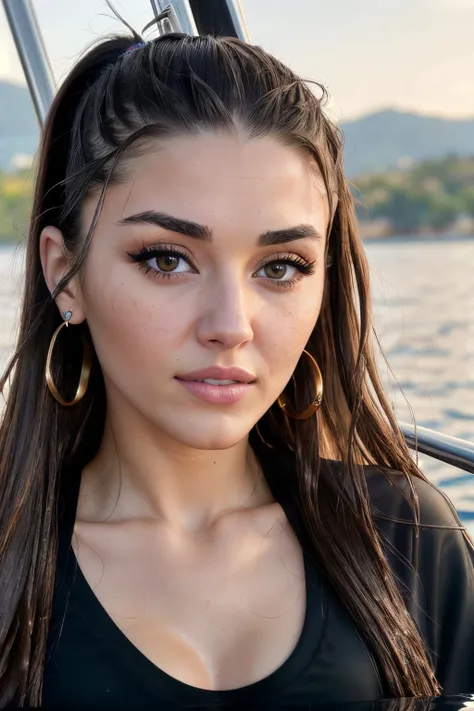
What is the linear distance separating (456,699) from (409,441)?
0.59 metres

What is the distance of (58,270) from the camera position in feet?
5.42

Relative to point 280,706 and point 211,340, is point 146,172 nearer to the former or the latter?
point 211,340

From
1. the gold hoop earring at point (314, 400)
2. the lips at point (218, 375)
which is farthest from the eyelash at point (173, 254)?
the gold hoop earring at point (314, 400)

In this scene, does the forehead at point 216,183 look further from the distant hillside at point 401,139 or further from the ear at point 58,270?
the distant hillside at point 401,139

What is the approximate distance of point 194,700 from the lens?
1445 millimetres

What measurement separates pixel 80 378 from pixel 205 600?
435 millimetres

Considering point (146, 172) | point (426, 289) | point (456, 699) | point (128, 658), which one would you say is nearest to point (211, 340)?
point (146, 172)

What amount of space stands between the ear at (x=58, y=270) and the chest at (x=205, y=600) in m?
0.35

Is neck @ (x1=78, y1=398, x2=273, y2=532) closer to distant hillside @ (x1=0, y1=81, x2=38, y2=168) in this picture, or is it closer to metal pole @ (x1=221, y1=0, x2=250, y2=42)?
metal pole @ (x1=221, y1=0, x2=250, y2=42)

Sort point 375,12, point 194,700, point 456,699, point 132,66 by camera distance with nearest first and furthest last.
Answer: point 456,699 < point 194,700 < point 132,66 < point 375,12

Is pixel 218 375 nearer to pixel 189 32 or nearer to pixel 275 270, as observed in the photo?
Result: pixel 275 270

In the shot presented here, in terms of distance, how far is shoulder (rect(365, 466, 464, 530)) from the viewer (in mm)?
1687

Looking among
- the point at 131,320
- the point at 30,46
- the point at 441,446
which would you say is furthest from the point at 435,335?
the point at 131,320

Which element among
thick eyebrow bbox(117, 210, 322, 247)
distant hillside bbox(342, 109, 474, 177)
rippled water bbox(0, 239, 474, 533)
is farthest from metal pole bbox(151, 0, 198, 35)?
thick eyebrow bbox(117, 210, 322, 247)
